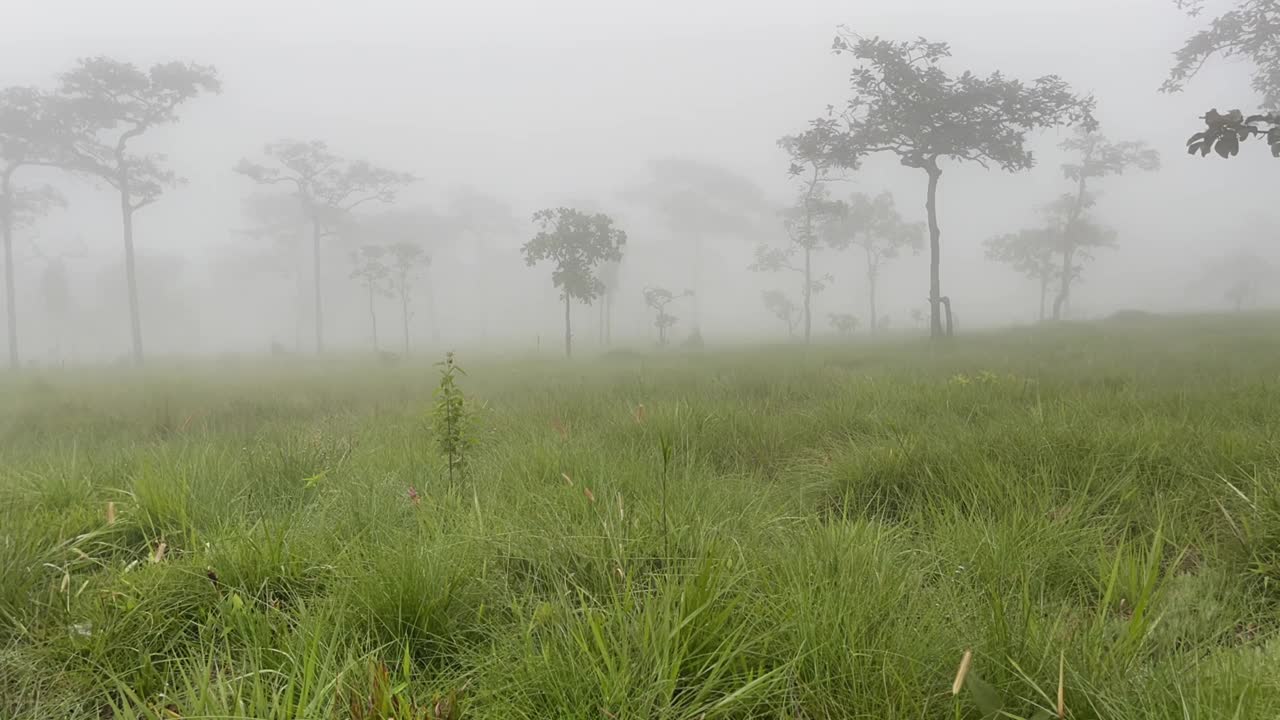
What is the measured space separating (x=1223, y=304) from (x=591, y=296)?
105 m

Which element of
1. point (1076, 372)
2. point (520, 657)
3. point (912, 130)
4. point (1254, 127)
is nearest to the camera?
point (520, 657)

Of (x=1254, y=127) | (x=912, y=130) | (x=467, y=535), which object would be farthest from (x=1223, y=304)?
(x=467, y=535)

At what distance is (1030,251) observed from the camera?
1957 inches

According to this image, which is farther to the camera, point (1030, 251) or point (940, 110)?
point (1030, 251)

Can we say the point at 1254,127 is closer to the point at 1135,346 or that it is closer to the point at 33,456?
the point at 33,456

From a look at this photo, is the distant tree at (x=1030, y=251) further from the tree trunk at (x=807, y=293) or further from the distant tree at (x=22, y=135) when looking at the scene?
the distant tree at (x=22, y=135)

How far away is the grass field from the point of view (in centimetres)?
128

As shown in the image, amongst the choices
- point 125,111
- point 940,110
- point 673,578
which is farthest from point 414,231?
point 673,578

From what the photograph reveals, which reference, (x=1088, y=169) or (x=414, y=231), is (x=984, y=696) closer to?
(x=1088, y=169)

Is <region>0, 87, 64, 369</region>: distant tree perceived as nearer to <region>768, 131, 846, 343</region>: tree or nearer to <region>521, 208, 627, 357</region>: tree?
<region>521, 208, 627, 357</region>: tree

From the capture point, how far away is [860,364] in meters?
11.9

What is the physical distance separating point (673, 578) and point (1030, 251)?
201 feet

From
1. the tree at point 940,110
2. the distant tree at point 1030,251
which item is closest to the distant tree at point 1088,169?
the distant tree at point 1030,251

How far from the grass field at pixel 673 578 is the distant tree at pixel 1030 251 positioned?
52523 millimetres
